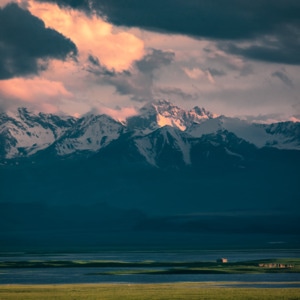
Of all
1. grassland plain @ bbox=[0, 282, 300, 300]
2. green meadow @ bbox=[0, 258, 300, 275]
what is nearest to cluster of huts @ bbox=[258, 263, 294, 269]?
green meadow @ bbox=[0, 258, 300, 275]

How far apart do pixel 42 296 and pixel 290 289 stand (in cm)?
2642

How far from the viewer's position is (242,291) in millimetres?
119125

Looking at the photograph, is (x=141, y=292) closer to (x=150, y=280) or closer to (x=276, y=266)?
(x=150, y=280)

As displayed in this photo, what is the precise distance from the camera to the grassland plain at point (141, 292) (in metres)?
113

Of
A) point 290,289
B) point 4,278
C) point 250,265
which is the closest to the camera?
point 290,289

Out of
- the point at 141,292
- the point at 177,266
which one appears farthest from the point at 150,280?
the point at 177,266

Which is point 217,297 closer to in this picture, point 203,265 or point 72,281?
point 72,281

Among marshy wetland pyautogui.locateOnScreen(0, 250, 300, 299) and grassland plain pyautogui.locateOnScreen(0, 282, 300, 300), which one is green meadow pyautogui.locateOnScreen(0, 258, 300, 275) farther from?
grassland plain pyautogui.locateOnScreen(0, 282, 300, 300)

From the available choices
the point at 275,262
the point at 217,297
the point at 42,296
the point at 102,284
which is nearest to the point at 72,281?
the point at 102,284

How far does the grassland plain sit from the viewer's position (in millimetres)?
113375

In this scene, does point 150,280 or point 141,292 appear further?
point 150,280

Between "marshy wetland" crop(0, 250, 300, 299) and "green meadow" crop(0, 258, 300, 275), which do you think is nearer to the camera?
"marshy wetland" crop(0, 250, 300, 299)

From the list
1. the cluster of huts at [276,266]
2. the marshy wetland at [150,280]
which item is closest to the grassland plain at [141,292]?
the marshy wetland at [150,280]

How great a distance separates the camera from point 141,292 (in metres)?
120
